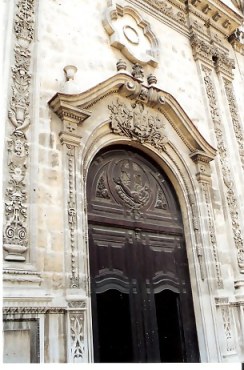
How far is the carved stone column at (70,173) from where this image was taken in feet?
14.0

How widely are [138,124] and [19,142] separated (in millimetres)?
2143

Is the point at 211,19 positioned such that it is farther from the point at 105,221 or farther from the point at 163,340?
the point at 163,340

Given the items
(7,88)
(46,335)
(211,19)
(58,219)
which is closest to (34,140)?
(7,88)

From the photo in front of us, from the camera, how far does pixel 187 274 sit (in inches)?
229

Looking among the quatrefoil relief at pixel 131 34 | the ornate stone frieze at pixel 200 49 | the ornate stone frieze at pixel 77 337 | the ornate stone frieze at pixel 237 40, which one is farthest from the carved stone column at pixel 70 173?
the ornate stone frieze at pixel 237 40

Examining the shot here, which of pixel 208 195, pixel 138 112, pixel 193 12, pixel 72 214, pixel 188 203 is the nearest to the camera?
pixel 72 214

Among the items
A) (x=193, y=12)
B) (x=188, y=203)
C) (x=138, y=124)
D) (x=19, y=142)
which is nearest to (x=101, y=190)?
(x=138, y=124)

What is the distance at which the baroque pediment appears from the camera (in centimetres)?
505

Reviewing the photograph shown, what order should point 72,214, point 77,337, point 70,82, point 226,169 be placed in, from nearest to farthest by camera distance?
1. point 77,337
2. point 72,214
3. point 70,82
4. point 226,169

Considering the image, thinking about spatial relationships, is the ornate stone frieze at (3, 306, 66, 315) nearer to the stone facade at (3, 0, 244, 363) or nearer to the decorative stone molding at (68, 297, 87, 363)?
the stone facade at (3, 0, 244, 363)

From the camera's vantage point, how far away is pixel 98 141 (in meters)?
5.38

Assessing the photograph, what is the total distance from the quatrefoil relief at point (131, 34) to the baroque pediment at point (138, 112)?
520 mm

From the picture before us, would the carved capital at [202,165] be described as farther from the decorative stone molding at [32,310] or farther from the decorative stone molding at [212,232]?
the decorative stone molding at [32,310]

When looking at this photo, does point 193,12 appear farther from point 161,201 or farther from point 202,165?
point 161,201
